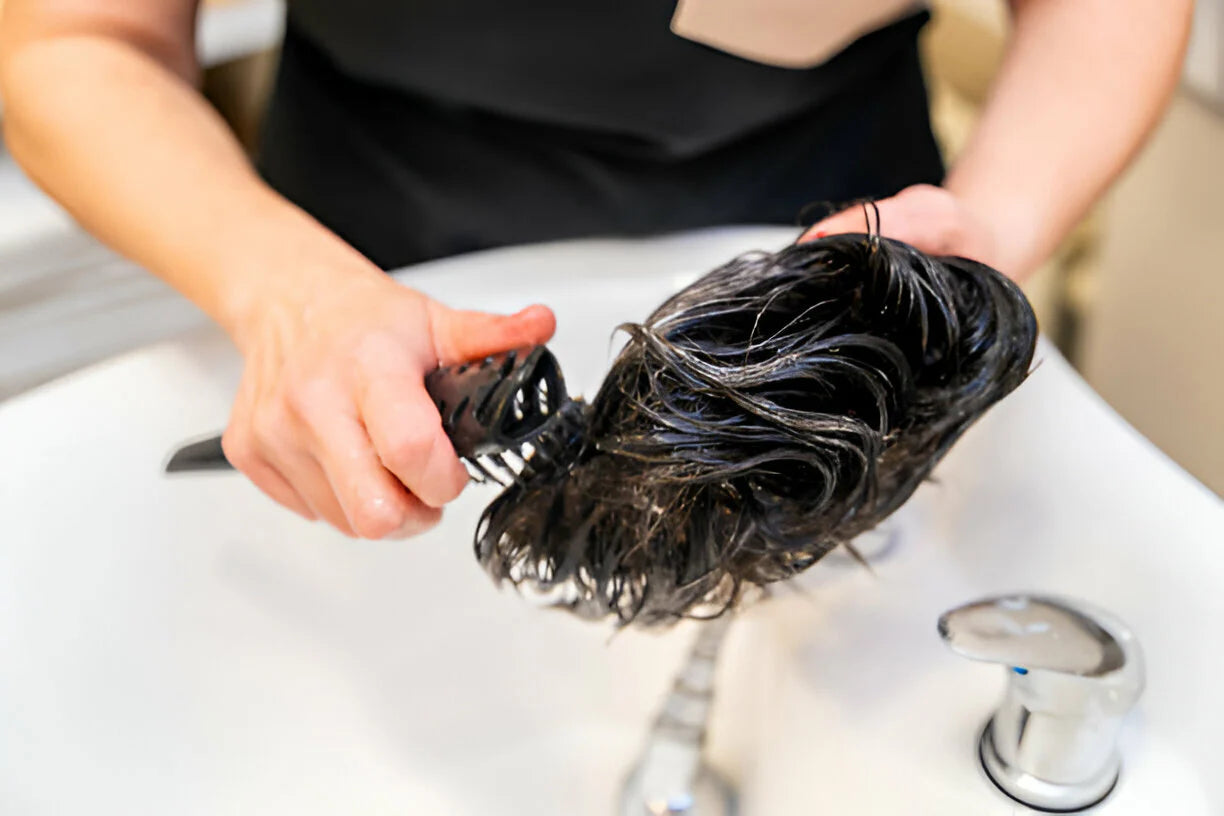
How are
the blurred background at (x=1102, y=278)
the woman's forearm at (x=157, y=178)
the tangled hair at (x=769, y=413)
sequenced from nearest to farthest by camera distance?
the tangled hair at (x=769, y=413)
the woman's forearm at (x=157, y=178)
the blurred background at (x=1102, y=278)

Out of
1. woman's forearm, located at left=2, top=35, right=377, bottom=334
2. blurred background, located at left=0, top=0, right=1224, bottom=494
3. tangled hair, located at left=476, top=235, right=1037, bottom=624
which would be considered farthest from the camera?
blurred background, located at left=0, top=0, right=1224, bottom=494

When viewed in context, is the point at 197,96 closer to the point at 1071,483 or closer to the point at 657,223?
the point at 657,223

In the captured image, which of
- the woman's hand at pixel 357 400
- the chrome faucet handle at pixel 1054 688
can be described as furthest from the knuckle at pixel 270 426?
the chrome faucet handle at pixel 1054 688

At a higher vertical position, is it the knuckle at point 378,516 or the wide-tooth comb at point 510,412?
the wide-tooth comb at point 510,412

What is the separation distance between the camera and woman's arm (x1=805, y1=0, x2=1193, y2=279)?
0.42 meters

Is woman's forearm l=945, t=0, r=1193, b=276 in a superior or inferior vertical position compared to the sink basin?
superior

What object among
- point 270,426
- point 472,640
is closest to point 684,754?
point 472,640

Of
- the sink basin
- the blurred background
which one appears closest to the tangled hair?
the sink basin

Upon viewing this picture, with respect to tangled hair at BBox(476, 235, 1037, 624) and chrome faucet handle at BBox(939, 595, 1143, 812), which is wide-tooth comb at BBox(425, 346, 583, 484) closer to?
tangled hair at BBox(476, 235, 1037, 624)

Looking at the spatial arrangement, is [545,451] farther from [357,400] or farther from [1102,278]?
[1102,278]

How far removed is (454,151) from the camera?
20.1 inches

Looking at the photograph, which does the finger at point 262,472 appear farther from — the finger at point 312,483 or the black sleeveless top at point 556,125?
the black sleeveless top at point 556,125

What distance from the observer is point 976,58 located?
2.77ft

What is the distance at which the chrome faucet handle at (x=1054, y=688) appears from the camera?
317mm
